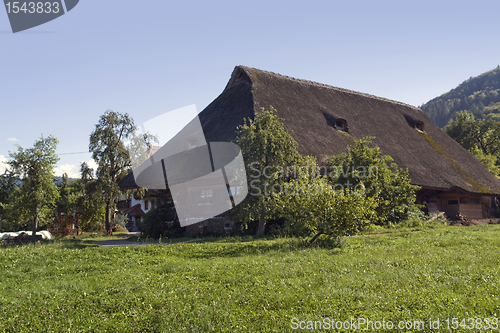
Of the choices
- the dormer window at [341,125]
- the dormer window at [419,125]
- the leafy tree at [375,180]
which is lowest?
the leafy tree at [375,180]

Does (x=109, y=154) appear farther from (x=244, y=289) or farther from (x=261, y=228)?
(x=244, y=289)

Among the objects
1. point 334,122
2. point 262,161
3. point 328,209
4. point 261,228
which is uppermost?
point 334,122

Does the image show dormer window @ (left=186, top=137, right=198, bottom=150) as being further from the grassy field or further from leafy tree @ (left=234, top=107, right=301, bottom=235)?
the grassy field

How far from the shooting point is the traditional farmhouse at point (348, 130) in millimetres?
20969

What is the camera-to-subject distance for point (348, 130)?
24.7m

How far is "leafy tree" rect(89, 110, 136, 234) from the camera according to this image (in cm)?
2609

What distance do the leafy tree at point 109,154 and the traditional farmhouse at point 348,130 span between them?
5946 mm

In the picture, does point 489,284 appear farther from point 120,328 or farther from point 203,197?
point 203,197

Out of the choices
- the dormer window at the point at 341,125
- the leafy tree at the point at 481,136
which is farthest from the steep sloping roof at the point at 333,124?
the leafy tree at the point at 481,136

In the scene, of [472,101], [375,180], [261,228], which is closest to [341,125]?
[375,180]

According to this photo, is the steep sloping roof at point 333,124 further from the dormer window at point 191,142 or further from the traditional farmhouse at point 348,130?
the dormer window at point 191,142

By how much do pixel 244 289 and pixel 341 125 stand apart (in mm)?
19934

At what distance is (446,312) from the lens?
5242 mm

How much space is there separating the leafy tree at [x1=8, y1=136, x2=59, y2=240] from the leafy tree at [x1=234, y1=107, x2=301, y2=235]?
31.8 ft
